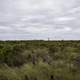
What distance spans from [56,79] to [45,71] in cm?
133

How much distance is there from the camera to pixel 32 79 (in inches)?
423

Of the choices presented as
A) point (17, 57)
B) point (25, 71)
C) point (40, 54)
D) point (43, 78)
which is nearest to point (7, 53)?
point (17, 57)

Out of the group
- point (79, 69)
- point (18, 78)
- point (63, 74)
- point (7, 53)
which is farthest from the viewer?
point (7, 53)

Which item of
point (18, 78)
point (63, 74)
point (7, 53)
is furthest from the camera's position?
point (7, 53)

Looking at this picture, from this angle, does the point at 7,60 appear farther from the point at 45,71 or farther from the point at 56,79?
the point at 56,79

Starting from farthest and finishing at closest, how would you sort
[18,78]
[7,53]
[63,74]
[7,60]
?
[7,53] < [7,60] < [63,74] < [18,78]

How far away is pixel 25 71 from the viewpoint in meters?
11.7

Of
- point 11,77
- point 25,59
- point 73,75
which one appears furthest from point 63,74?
point 25,59

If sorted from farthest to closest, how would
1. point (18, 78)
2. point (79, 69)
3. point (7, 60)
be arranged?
point (7, 60) < point (79, 69) < point (18, 78)

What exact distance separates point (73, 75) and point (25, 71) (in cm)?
283

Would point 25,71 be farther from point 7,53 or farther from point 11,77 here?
point 7,53

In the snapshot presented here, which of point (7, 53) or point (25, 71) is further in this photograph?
point (7, 53)

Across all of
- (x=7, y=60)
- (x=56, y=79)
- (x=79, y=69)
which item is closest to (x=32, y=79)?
(x=56, y=79)

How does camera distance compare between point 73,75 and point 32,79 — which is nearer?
point 32,79
